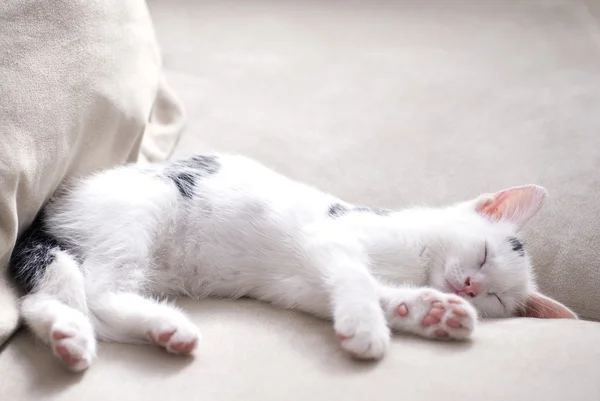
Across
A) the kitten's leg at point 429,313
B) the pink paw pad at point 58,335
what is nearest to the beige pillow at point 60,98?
the pink paw pad at point 58,335

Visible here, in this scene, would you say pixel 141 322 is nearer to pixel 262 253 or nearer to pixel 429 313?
pixel 262 253

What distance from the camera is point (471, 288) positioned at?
1.51 m

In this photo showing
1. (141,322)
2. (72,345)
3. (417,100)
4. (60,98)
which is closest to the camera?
(72,345)

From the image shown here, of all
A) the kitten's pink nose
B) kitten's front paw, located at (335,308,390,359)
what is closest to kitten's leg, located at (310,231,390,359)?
kitten's front paw, located at (335,308,390,359)

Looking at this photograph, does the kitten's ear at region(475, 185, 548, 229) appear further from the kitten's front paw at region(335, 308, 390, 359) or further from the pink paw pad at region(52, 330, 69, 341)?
the pink paw pad at region(52, 330, 69, 341)

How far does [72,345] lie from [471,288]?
2.69ft

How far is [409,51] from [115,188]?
4.70ft

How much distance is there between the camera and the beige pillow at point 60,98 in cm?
132

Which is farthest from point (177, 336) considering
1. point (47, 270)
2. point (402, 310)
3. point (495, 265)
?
point (495, 265)

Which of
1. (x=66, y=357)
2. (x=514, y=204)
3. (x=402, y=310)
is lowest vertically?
(x=66, y=357)

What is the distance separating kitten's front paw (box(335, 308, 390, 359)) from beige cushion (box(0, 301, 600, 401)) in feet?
0.07

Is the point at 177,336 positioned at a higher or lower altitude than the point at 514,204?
lower

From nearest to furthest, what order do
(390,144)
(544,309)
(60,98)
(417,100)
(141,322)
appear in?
1. (141,322)
2. (60,98)
3. (544,309)
4. (390,144)
5. (417,100)

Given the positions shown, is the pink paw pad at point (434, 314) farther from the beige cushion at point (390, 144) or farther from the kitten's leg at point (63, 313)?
the kitten's leg at point (63, 313)
